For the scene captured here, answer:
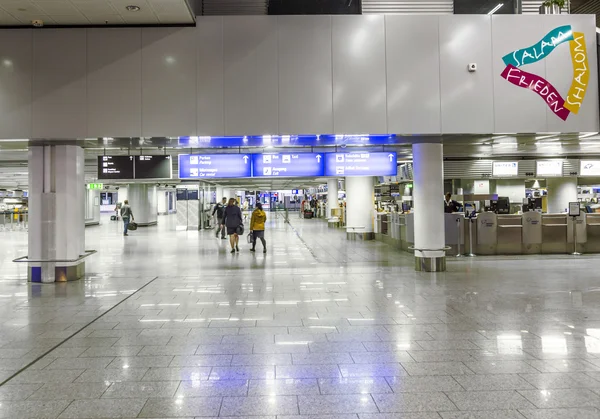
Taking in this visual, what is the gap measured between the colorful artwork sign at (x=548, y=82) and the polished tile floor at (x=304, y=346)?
3.55 meters

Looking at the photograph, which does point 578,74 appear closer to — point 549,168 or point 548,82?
point 548,82

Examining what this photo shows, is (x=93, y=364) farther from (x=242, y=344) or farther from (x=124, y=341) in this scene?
(x=242, y=344)

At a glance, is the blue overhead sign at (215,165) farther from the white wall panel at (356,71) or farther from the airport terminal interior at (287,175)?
the white wall panel at (356,71)

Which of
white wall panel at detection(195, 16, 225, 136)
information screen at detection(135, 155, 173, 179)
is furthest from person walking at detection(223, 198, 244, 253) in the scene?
white wall panel at detection(195, 16, 225, 136)

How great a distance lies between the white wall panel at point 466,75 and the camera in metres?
8.60

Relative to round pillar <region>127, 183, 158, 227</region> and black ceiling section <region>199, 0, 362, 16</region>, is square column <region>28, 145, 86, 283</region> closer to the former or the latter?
black ceiling section <region>199, 0, 362, 16</region>

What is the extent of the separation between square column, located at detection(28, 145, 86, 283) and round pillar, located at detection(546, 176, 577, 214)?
20344 millimetres

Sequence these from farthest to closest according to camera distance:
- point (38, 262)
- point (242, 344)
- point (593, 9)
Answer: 1. point (593, 9)
2. point (38, 262)
3. point (242, 344)

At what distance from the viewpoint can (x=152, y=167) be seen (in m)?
9.87

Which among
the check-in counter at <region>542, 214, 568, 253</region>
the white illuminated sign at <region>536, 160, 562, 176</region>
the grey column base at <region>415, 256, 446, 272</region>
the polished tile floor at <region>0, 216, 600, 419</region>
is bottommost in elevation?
the polished tile floor at <region>0, 216, 600, 419</region>

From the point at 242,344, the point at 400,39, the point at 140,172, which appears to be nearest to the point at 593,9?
the point at 400,39

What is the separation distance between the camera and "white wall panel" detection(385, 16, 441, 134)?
28.0ft

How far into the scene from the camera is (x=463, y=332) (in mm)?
5426

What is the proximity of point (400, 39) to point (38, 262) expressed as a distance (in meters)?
8.67
